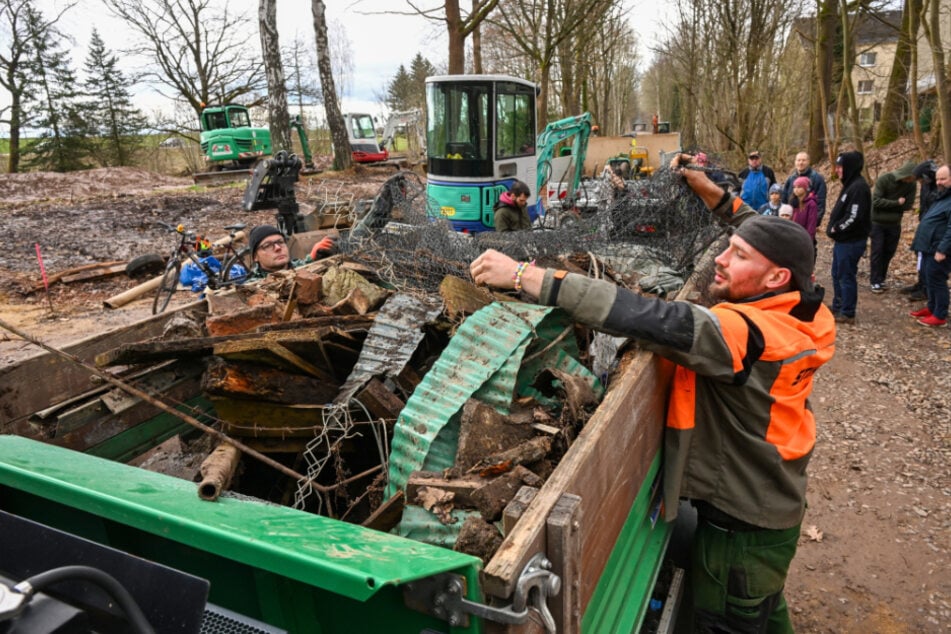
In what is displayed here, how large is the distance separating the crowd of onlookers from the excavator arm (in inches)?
151

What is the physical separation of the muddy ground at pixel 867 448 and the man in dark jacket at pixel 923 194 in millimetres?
184

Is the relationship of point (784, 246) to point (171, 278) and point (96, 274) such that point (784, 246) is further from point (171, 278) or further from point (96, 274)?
point (96, 274)

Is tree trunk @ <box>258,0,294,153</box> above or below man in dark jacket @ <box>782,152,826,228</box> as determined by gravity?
above

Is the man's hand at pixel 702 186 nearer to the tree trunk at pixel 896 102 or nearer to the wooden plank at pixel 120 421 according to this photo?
the wooden plank at pixel 120 421

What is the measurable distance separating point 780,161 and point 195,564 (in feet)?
77.7

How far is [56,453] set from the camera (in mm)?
1742

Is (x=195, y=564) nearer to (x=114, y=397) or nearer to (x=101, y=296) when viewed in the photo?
(x=114, y=397)

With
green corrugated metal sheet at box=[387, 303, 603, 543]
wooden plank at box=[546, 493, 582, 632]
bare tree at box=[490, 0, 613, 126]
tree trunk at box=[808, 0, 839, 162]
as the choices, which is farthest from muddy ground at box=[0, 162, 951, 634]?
bare tree at box=[490, 0, 613, 126]

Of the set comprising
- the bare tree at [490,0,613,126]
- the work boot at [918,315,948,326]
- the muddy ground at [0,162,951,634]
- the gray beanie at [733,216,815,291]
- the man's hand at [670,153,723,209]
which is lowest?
the muddy ground at [0,162,951,634]

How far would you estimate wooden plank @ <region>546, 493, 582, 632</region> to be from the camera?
127 cm

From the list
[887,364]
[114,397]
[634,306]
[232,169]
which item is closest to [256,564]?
[634,306]

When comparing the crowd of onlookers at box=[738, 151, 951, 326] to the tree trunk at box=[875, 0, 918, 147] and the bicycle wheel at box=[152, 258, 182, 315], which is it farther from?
the tree trunk at box=[875, 0, 918, 147]

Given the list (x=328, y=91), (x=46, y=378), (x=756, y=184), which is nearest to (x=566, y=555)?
(x=46, y=378)

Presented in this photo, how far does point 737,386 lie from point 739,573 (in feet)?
2.72
